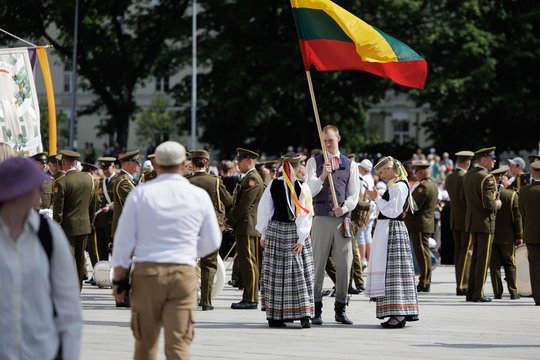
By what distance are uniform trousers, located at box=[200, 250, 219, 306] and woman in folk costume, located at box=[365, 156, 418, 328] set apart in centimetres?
243

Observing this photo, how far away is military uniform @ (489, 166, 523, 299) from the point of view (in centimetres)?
1644

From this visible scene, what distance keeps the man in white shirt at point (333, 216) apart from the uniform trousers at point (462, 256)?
13.8 feet

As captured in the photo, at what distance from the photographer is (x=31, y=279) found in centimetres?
533

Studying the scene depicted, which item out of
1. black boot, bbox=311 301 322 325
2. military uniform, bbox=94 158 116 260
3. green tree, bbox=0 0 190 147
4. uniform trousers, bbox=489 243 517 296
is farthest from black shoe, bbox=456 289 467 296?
green tree, bbox=0 0 190 147

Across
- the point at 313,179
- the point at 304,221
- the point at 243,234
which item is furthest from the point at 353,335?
the point at 243,234

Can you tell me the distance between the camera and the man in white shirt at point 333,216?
12.5 metres

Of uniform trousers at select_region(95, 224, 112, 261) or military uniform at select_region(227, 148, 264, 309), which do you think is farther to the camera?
uniform trousers at select_region(95, 224, 112, 261)

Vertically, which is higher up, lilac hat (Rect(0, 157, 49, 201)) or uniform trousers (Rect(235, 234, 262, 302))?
lilac hat (Rect(0, 157, 49, 201))

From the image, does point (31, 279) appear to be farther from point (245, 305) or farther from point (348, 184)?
point (245, 305)

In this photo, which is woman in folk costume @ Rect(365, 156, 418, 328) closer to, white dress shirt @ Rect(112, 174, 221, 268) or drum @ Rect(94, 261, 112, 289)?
white dress shirt @ Rect(112, 174, 221, 268)

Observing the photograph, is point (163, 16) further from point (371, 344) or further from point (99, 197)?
point (371, 344)

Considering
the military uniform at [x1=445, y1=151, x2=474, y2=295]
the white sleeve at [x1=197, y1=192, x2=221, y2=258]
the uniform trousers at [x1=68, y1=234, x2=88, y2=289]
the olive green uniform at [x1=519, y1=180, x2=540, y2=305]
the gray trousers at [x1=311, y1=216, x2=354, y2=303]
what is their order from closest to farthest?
the white sleeve at [x1=197, y1=192, x2=221, y2=258] → the gray trousers at [x1=311, y1=216, x2=354, y2=303] → the uniform trousers at [x1=68, y1=234, x2=88, y2=289] → the olive green uniform at [x1=519, y1=180, x2=540, y2=305] → the military uniform at [x1=445, y1=151, x2=474, y2=295]

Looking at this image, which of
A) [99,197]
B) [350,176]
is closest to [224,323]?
[350,176]

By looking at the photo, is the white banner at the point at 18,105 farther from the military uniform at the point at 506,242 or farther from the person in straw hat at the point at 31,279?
the person in straw hat at the point at 31,279
